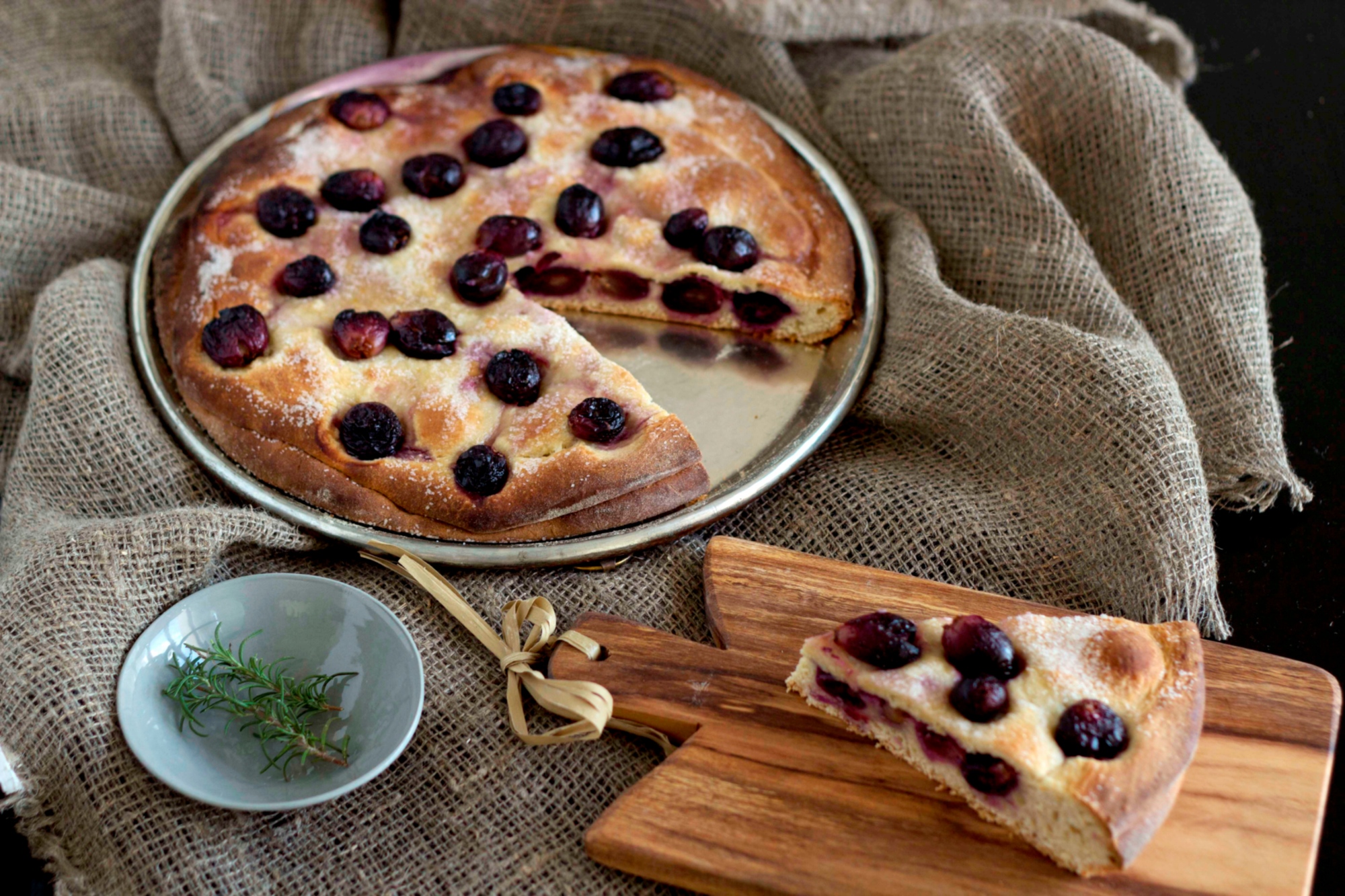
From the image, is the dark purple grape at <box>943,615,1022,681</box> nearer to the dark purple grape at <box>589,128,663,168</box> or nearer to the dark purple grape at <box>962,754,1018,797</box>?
the dark purple grape at <box>962,754,1018,797</box>

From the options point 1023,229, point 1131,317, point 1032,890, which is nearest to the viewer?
point 1032,890

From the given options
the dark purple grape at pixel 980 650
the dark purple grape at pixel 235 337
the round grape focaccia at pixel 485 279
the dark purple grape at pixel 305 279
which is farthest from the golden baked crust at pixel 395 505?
the dark purple grape at pixel 980 650

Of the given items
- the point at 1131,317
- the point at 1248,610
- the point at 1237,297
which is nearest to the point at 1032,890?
the point at 1248,610

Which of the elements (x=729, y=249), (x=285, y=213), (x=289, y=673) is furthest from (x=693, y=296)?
(x=289, y=673)

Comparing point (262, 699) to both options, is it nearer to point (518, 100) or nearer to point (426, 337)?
point (426, 337)

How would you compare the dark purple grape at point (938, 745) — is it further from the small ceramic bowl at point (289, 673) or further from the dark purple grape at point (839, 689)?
the small ceramic bowl at point (289, 673)

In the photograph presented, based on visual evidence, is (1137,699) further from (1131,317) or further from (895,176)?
(895,176)

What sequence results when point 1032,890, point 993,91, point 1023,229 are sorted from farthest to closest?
point 993,91, point 1023,229, point 1032,890
